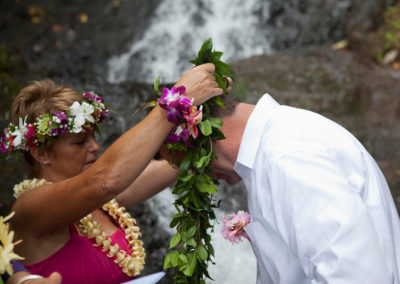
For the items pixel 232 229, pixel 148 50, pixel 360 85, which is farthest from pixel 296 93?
pixel 232 229

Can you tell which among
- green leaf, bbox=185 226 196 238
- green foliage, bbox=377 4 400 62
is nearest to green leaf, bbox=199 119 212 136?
green leaf, bbox=185 226 196 238

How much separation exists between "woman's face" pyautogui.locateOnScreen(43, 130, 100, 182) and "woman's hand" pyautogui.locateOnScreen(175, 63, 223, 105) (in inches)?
45.5

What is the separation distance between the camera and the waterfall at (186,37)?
30.2 feet

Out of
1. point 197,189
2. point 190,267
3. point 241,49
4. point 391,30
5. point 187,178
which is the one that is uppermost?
point 187,178

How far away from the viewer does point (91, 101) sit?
361 centimetres

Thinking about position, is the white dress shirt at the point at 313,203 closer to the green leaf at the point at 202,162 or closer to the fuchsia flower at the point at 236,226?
the green leaf at the point at 202,162

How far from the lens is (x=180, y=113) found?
268 centimetres

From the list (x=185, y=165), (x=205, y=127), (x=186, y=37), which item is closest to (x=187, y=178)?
(x=185, y=165)

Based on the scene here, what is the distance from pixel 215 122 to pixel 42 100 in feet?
4.31

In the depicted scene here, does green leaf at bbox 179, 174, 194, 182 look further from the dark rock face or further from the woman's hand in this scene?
the dark rock face

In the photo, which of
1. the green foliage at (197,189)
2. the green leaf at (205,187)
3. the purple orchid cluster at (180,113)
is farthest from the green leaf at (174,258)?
the purple orchid cluster at (180,113)

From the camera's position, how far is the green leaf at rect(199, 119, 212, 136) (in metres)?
2.80

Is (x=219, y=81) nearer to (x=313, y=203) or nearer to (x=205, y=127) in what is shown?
(x=205, y=127)

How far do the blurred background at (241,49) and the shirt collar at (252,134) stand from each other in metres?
3.51
